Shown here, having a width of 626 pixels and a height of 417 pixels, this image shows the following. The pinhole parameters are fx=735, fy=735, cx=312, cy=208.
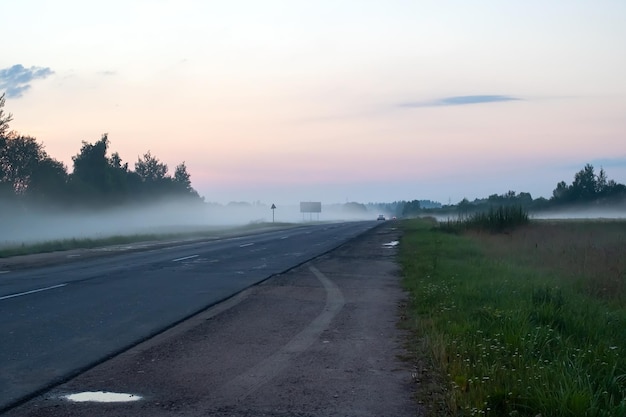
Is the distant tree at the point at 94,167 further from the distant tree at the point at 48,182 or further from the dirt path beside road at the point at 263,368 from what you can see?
the dirt path beside road at the point at 263,368

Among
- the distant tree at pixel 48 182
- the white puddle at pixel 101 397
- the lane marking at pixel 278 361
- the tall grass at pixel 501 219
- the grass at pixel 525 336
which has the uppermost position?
the distant tree at pixel 48 182

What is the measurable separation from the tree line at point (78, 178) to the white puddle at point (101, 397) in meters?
53.5

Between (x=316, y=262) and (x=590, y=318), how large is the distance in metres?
16.3

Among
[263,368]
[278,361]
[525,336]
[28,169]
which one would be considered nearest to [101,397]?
[263,368]

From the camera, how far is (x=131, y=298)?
15.7m

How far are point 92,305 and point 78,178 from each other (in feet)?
250

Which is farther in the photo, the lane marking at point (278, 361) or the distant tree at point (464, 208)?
the distant tree at point (464, 208)

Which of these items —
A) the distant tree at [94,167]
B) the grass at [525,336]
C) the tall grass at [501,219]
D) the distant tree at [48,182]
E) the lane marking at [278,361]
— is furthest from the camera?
the distant tree at [94,167]

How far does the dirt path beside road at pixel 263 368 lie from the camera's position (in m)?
7.29

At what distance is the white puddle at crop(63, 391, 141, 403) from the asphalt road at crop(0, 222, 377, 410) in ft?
1.75

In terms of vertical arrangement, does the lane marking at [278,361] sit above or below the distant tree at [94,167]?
below

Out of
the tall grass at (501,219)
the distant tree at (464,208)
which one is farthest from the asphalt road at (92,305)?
the distant tree at (464,208)

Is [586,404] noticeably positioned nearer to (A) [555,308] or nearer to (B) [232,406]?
(B) [232,406]

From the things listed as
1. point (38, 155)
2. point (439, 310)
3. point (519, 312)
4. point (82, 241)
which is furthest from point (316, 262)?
point (38, 155)
